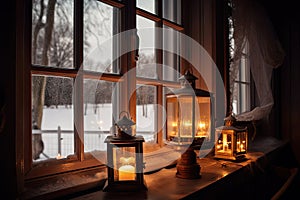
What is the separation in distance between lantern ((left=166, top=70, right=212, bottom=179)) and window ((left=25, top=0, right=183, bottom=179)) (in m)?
0.23

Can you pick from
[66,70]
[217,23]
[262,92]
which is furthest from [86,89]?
[262,92]

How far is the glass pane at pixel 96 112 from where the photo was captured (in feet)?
4.44

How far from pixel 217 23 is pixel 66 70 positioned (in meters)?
1.27

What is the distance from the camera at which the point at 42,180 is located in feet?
3.69

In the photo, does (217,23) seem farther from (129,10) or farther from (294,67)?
(294,67)

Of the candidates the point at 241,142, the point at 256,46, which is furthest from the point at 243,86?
the point at 241,142

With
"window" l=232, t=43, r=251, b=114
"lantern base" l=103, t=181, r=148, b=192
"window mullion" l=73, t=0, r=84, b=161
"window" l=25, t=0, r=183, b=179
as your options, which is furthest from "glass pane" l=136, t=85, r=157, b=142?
"window" l=232, t=43, r=251, b=114

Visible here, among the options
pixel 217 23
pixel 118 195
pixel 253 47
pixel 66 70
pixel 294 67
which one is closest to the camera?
pixel 118 195

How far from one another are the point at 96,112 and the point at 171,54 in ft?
2.45

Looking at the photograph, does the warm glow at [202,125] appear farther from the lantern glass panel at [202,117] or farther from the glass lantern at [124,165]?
the glass lantern at [124,165]

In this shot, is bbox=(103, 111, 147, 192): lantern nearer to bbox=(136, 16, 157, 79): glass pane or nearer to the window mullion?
the window mullion

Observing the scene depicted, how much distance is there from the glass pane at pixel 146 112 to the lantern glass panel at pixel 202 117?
0.35 metres

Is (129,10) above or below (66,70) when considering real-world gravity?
above

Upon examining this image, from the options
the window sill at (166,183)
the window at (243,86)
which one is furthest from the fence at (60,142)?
the window at (243,86)
